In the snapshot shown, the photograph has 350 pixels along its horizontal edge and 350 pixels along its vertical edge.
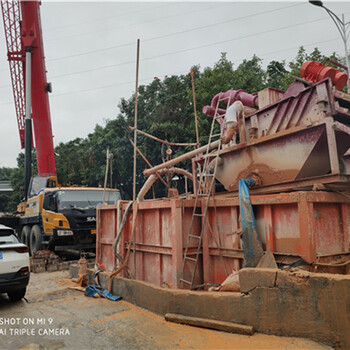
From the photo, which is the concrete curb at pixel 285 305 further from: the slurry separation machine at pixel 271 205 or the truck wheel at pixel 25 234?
the truck wheel at pixel 25 234

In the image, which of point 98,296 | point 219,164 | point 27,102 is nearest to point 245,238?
point 219,164

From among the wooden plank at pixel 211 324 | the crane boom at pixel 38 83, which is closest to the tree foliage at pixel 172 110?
the crane boom at pixel 38 83

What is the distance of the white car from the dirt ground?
0.33 metres

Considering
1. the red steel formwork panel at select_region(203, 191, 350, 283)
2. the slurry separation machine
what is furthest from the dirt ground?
the red steel formwork panel at select_region(203, 191, 350, 283)

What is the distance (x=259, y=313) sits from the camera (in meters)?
3.59

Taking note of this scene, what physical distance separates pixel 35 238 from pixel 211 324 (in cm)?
892

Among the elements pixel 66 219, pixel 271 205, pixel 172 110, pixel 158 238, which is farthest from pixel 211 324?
pixel 172 110

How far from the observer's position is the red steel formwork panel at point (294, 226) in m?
3.82

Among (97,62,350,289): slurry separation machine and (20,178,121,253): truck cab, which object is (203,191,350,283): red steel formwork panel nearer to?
(97,62,350,289): slurry separation machine

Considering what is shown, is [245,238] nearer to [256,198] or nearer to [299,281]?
[256,198]

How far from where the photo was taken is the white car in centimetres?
547

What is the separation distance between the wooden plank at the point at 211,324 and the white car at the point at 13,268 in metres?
2.95

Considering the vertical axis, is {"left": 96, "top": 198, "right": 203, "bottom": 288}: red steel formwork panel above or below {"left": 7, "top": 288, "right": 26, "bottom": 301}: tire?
above

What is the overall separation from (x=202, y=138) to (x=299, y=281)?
11834 millimetres
